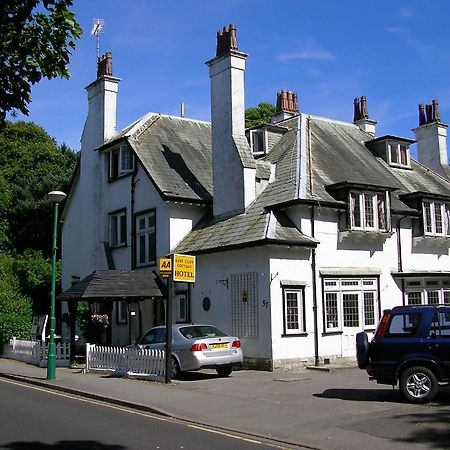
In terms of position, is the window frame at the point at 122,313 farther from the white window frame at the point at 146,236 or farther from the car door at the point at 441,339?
the car door at the point at 441,339

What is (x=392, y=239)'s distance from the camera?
23.7 metres

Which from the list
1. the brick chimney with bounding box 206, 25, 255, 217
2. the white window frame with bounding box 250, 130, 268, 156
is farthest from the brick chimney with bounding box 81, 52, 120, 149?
the white window frame with bounding box 250, 130, 268, 156

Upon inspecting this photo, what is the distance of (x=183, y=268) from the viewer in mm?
18031

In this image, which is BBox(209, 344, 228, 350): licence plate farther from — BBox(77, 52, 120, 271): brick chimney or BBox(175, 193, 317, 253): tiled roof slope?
BBox(77, 52, 120, 271): brick chimney

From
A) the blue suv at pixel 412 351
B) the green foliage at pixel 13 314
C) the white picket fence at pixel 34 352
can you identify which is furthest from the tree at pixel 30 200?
Answer: the blue suv at pixel 412 351

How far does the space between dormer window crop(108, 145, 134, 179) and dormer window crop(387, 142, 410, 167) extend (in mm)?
10726

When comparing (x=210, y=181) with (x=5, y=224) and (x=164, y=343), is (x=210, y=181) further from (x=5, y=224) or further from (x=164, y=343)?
(x=5, y=224)

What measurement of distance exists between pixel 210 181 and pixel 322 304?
753 centimetres

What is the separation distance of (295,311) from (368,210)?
15.5 ft

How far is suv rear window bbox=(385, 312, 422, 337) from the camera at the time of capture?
1303 cm

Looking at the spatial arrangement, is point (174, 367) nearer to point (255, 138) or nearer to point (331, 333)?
point (331, 333)

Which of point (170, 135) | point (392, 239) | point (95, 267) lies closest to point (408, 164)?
point (392, 239)

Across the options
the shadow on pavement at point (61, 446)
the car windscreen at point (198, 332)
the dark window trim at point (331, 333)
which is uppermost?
the car windscreen at point (198, 332)

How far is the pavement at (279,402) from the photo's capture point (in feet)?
32.6
